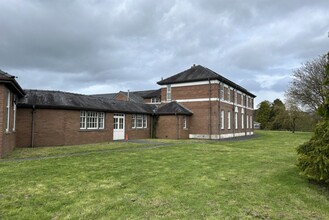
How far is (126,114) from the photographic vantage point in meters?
24.1

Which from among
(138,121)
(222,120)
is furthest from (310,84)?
(138,121)

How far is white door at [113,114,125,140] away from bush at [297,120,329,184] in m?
17.6

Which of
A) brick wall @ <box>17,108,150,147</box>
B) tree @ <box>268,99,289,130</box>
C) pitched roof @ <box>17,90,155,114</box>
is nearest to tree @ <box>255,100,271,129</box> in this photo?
tree @ <box>268,99,289,130</box>

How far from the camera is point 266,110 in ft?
202

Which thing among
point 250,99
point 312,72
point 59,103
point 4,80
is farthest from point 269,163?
point 250,99

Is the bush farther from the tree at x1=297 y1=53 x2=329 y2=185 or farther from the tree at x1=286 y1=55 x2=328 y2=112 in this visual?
the tree at x1=286 y1=55 x2=328 y2=112

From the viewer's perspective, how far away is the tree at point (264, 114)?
61.4 m

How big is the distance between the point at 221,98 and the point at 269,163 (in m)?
17.3

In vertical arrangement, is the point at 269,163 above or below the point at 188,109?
below

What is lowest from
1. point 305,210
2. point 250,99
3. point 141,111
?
point 305,210

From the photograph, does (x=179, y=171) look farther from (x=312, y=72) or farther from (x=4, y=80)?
(x=312, y=72)

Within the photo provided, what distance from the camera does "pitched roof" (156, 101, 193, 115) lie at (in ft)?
85.3

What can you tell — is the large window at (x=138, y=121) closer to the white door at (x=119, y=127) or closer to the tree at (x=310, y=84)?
the white door at (x=119, y=127)

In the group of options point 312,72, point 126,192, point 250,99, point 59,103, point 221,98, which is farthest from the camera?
point 250,99
